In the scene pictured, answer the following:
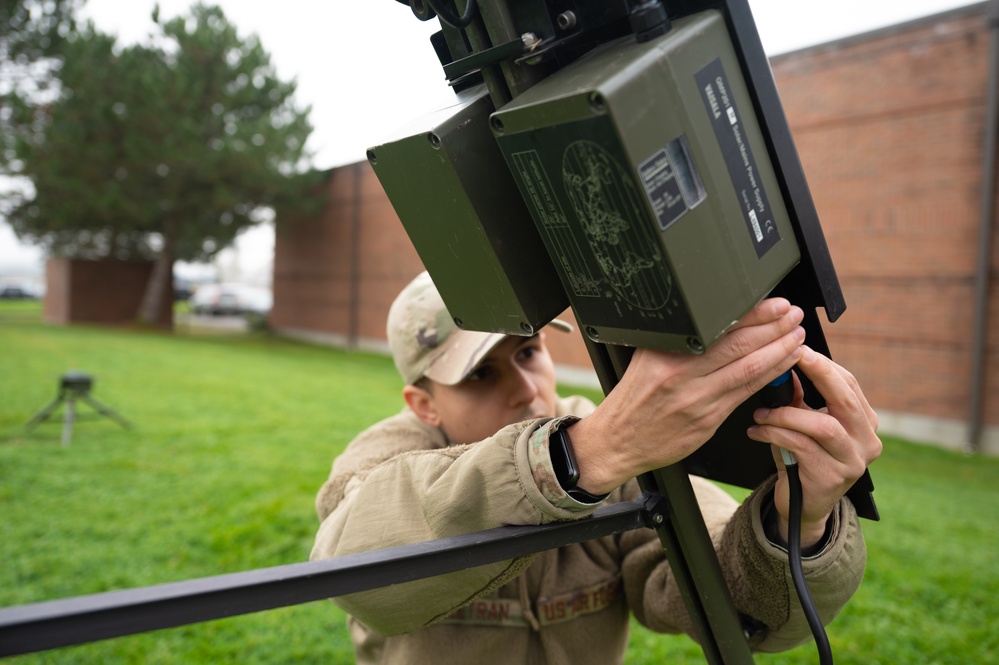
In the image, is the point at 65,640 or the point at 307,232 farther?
the point at 307,232

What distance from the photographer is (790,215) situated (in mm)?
899

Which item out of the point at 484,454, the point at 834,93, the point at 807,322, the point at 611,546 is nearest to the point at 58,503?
Result: the point at 611,546

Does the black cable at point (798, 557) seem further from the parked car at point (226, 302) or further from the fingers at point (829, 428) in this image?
the parked car at point (226, 302)

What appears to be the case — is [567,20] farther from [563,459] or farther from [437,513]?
[437,513]

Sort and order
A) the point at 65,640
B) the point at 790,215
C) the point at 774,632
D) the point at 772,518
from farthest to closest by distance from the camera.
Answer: the point at 774,632, the point at 772,518, the point at 790,215, the point at 65,640

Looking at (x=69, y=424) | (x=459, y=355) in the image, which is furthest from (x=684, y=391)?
(x=69, y=424)

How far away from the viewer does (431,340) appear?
5.09ft

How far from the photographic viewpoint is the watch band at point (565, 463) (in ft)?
3.06

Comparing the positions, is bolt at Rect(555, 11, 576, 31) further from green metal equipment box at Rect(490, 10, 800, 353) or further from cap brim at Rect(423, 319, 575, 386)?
cap brim at Rect(423, 319, 575, 386)

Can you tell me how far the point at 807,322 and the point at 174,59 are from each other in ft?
68.0

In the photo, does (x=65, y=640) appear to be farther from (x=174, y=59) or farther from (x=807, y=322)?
(x=174, y=59)

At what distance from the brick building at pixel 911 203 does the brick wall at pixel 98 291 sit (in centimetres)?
1903

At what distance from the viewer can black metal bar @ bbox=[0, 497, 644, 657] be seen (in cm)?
64

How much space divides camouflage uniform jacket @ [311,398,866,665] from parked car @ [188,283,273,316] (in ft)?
94.4
